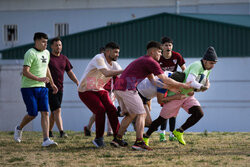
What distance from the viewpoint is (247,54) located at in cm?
1684

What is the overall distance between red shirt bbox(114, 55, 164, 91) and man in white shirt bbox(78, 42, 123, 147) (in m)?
0.23

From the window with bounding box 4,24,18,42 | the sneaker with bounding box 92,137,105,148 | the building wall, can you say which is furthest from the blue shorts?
the window with bounding box 4,24,18,42

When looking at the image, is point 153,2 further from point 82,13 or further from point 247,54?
point 247,54

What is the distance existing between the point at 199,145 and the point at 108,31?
9880mm

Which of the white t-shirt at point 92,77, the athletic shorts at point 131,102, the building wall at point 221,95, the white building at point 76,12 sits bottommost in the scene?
the building wall at point 221,95

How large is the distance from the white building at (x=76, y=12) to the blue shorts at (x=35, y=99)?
2031 centimetres

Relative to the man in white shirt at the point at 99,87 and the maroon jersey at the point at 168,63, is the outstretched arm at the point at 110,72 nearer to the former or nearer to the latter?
the man in white shirt at the point at 99,87

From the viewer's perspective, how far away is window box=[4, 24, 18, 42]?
30.5 metres

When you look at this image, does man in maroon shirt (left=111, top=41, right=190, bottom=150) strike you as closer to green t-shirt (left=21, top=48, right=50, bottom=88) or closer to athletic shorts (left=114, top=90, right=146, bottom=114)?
athletic shorts (left=114, top=90, right=146, bottom=114)

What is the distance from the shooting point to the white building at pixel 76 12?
2788 cm

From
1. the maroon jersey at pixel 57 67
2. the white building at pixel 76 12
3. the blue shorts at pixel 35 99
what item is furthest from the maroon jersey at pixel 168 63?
the white building at pixel 76 12

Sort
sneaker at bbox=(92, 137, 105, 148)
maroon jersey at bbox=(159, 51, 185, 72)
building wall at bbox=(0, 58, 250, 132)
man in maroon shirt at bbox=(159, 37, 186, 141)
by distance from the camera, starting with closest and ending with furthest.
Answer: sneaker at bbox=(92, 137, 105, 148), man in maroon shirt at bbox=(159, 37, 186, 141), maroon jersey at bbox=(159, 51, 185, 72), building wall at bbox=(0, 58, 250, 132)

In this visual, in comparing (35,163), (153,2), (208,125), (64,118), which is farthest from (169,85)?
(153,2)

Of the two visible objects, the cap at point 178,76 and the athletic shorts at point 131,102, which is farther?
the cap at point 178,76
